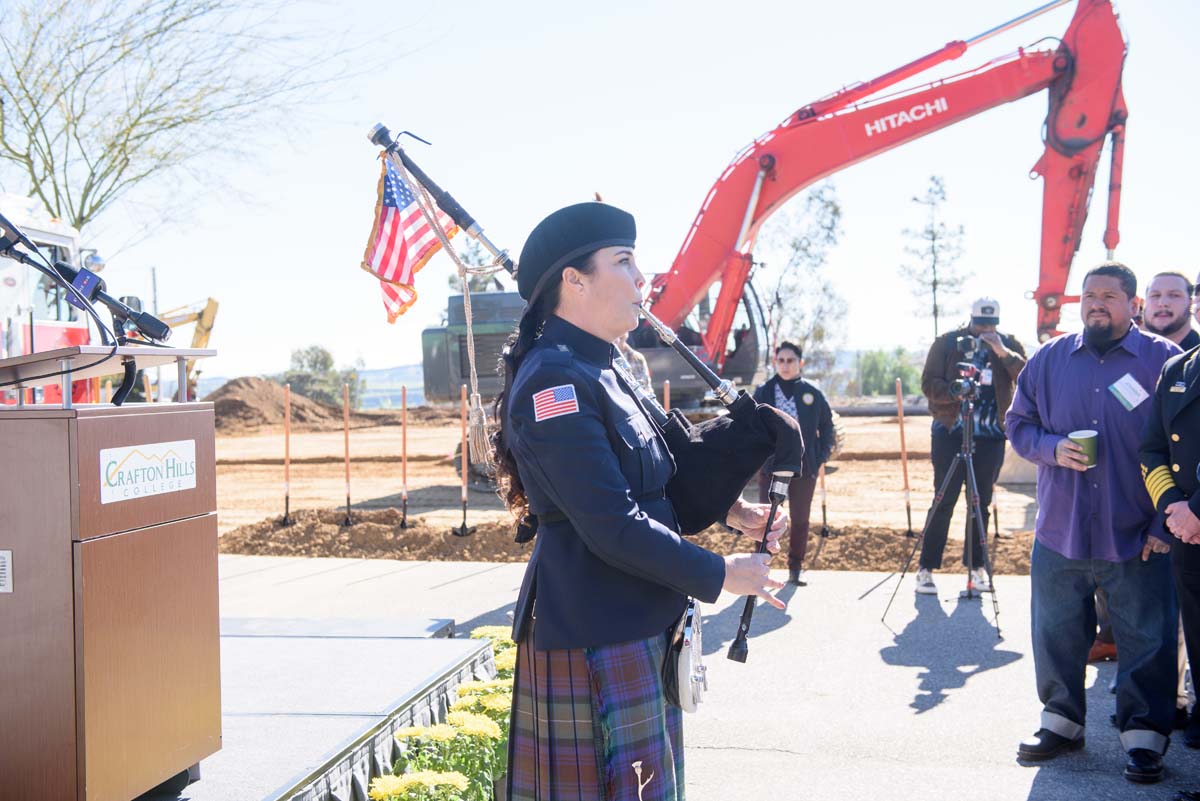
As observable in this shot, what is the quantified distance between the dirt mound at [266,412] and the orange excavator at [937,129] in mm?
21442

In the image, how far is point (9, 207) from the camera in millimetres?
8031

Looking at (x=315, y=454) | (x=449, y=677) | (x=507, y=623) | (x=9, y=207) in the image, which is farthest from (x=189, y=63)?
(x=315, y=454)

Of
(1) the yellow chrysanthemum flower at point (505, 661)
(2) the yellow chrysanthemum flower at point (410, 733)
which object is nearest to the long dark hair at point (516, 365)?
(2) the yellow chrysanthemum flower at point (410, 733)

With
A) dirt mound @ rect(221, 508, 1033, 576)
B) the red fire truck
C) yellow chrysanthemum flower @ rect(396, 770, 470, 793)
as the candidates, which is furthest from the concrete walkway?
the red fire truck

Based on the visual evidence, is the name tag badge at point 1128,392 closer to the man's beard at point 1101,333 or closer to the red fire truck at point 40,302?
the man's beard at point 1101,333

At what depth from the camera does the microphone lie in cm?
290

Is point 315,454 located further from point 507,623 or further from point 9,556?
point 9,556

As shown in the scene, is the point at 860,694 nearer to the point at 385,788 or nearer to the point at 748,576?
the point at 385,788

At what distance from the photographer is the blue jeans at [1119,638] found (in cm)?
401

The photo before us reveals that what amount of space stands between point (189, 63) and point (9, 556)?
971 centimetres

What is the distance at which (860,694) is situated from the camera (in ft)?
16.7

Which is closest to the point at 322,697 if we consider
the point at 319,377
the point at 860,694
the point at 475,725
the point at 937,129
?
the point at 475,725

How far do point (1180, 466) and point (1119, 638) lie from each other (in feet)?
2.60

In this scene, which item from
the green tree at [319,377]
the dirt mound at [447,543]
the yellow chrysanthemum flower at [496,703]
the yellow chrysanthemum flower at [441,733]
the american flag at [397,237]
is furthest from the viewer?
the green tree at [319,377]
